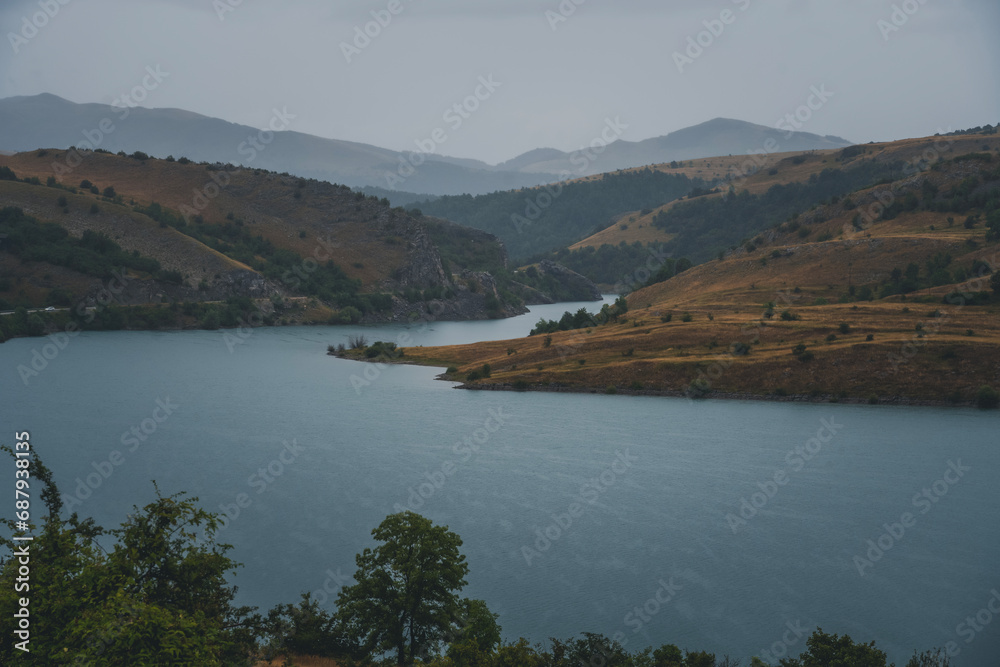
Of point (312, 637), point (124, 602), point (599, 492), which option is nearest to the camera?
point (124, 602)

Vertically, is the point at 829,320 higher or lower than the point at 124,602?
higher

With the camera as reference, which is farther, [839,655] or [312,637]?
[312,637]

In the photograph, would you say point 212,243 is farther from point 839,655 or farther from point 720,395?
point 839,655

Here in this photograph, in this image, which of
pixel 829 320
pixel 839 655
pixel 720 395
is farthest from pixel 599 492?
pixel 829 320

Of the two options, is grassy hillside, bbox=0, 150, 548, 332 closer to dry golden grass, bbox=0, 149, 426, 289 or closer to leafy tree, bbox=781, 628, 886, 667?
dry golden grass, bbox=0, 149, 426, 289

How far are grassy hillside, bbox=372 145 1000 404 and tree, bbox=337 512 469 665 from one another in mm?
56043

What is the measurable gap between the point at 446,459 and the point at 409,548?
29339 mm

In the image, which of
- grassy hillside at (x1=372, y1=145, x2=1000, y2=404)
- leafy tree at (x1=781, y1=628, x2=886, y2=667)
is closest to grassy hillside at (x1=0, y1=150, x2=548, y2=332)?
grassy hillside at (x1=372, y1=145, x2=1000, y2=404)

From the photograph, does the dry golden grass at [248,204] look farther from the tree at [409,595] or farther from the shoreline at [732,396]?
the tree at [409,595]

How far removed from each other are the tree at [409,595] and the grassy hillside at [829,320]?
56043 millimetres

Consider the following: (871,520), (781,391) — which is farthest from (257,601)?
(781,391)

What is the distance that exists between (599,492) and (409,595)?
2368 centimetres

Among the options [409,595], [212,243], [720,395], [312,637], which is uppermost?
[212,243]

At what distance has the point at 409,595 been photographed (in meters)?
26.6
